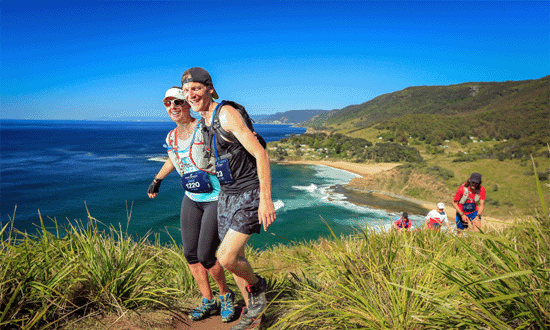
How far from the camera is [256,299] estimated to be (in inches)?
102

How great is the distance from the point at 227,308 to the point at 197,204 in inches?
39.7

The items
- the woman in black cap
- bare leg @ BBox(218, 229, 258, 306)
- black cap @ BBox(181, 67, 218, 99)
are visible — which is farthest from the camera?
the woman in black cap

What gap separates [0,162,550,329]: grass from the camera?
169cm

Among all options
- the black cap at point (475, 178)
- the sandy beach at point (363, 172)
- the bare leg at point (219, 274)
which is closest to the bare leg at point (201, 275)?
the bare leg at point (219, 274)

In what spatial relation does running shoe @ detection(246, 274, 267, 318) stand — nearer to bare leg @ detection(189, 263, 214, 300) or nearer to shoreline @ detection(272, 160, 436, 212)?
bare leg @ detection(189, 263, 214, 300)

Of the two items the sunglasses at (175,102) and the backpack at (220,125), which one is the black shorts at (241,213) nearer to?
the backpack at (220,125)

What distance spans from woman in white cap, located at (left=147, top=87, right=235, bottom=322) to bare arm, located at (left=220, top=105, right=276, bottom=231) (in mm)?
521

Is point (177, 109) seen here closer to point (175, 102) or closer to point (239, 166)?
point (175, 102)

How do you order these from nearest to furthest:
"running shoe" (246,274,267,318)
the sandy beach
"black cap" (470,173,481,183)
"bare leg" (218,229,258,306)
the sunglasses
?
"bare leg" (218,229,258,306), "running shoe" (246,274,267,318), the sunglasses, "black cap" (470,173,481,183), the sandy beach

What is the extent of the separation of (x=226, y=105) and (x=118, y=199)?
3678 centimetres

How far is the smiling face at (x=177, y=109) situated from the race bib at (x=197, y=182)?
55 centimetres

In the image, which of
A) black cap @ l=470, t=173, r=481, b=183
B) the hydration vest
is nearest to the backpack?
black cap @ l=470, t=173, r=481, b=183

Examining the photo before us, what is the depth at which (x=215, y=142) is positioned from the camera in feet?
7.83

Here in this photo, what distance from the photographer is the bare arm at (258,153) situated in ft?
7.07
